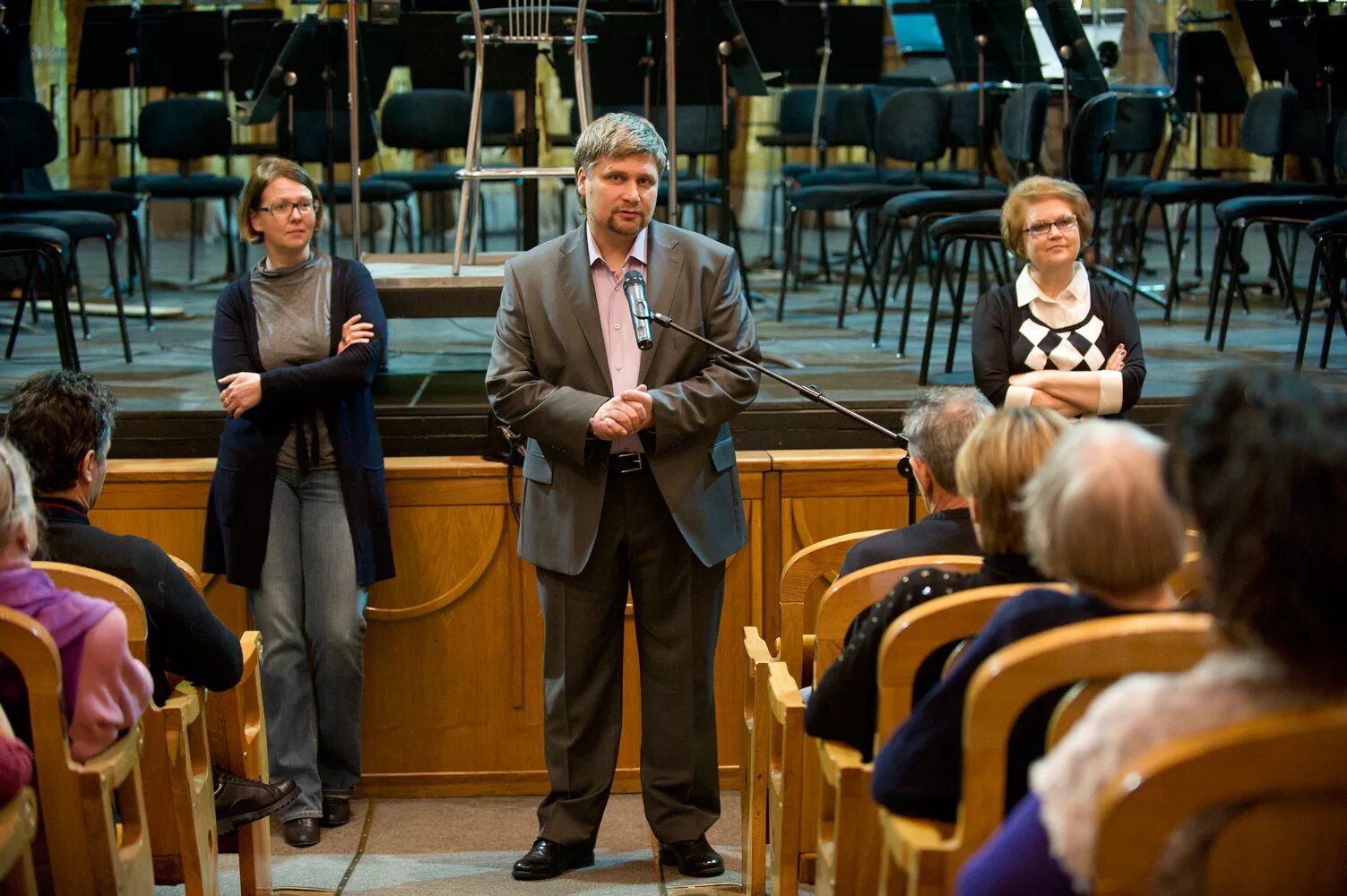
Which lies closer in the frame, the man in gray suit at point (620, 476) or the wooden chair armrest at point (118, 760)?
the wooden chair armrest at point (118, 760)

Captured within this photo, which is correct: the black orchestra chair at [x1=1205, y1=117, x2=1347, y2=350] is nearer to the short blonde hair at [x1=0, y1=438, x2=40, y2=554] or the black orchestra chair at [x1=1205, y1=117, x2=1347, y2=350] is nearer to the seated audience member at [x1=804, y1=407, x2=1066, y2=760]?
the seated audience member at [x1=804, y1=407, x2=1066, y2=760]

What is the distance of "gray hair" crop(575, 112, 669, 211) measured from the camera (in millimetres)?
3174

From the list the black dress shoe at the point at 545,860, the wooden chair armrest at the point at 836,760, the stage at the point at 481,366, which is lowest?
the black dress shoe at the point at 545,860

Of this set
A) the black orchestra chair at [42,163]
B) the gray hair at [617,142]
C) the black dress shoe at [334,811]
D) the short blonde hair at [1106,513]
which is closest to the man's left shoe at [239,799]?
the black dress shoe at [334,811]

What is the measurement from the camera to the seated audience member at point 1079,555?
1.71 m

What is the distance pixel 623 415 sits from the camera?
3.13 meters

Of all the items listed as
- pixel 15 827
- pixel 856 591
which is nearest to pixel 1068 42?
pixel 856 591

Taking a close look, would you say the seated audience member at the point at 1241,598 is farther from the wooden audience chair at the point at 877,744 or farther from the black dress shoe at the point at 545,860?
the black dress shoe at the point at 545,860

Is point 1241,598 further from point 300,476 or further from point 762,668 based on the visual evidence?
point 300,476

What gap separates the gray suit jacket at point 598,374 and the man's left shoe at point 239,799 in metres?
0.75

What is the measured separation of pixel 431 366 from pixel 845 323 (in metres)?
1.89

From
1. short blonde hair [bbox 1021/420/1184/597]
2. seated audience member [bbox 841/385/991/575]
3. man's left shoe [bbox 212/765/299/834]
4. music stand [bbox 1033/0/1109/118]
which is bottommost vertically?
man's left shoe [bbox 212/765/299/834]

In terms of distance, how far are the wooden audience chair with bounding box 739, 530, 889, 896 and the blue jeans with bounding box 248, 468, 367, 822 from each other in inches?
42.6

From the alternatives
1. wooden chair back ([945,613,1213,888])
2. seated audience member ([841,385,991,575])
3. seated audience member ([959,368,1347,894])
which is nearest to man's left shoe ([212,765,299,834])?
seated audience member ([841,385,991,575])
